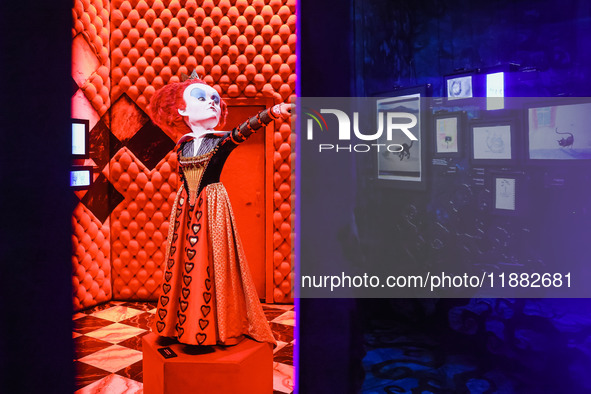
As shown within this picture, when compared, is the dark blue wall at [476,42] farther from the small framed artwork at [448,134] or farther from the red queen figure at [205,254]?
the red queen figure at [205,254]

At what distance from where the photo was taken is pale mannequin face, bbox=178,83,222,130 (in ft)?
7.43

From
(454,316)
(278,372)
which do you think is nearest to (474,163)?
(454,316)

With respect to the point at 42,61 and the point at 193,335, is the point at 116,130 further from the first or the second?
the point at 42,61

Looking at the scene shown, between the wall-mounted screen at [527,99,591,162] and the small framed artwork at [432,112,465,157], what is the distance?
416 mm

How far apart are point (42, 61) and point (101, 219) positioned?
11.6 feet

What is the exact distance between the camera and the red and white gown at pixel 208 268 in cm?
204

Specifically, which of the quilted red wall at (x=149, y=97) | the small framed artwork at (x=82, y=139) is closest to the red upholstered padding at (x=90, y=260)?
the quilted red wall at (x=149, y=97)

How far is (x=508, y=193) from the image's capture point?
9.66 ft

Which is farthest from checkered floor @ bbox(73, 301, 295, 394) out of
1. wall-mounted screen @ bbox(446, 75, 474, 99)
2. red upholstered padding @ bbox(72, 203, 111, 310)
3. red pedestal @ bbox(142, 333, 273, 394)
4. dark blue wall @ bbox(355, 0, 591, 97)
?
wall-mounted screen @ bbox(446, 75, 474, 99)

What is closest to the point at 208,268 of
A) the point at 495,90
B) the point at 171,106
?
the point at 171,106

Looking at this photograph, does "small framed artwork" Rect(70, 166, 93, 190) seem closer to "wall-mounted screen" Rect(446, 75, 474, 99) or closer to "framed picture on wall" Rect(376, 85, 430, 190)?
"framed picture on wall" Rect(376, 85, 430, 190)

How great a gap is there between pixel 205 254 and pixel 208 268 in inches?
2.6

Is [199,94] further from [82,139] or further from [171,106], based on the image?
[82,139]

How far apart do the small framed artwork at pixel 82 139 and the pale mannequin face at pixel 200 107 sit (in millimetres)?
1889
